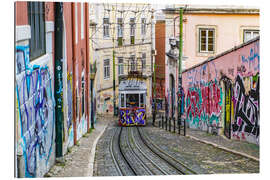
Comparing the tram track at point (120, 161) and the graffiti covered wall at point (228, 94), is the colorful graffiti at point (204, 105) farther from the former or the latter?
the tram track at point (120, 161)

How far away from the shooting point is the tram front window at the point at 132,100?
13.6m

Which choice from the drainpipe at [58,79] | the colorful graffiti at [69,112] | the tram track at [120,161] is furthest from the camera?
the colorful graffiti at [69,112]

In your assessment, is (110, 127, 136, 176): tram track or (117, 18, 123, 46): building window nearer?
(110, 127, 136, 176): tram track

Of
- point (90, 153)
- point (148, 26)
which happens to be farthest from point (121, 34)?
point (90, 153)

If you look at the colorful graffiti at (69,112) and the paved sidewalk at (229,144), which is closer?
the paved sidewalk at (229,144)

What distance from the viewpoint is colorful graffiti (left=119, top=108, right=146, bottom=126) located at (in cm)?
1338

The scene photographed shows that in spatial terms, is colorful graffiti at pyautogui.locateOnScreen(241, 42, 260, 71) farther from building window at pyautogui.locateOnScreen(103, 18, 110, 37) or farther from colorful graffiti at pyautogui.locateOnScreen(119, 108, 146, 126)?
colorful graffiti at pyautogui.locateOnScreen(119, 108, 146, 126)

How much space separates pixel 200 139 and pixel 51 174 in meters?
4.06

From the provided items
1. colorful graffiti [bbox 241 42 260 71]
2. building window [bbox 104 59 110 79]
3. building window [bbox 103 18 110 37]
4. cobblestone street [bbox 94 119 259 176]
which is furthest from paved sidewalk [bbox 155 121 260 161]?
building window [bbox 103 18 110 37]

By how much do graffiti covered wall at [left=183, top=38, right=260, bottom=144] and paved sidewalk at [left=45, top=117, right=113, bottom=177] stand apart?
2.77m

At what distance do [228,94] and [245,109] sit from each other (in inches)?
44.6

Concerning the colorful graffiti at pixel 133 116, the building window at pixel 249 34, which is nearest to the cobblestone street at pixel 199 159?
the building window at pixel 249 34

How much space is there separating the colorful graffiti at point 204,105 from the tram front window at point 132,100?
8.09 feet

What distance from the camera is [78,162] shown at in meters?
7.38
